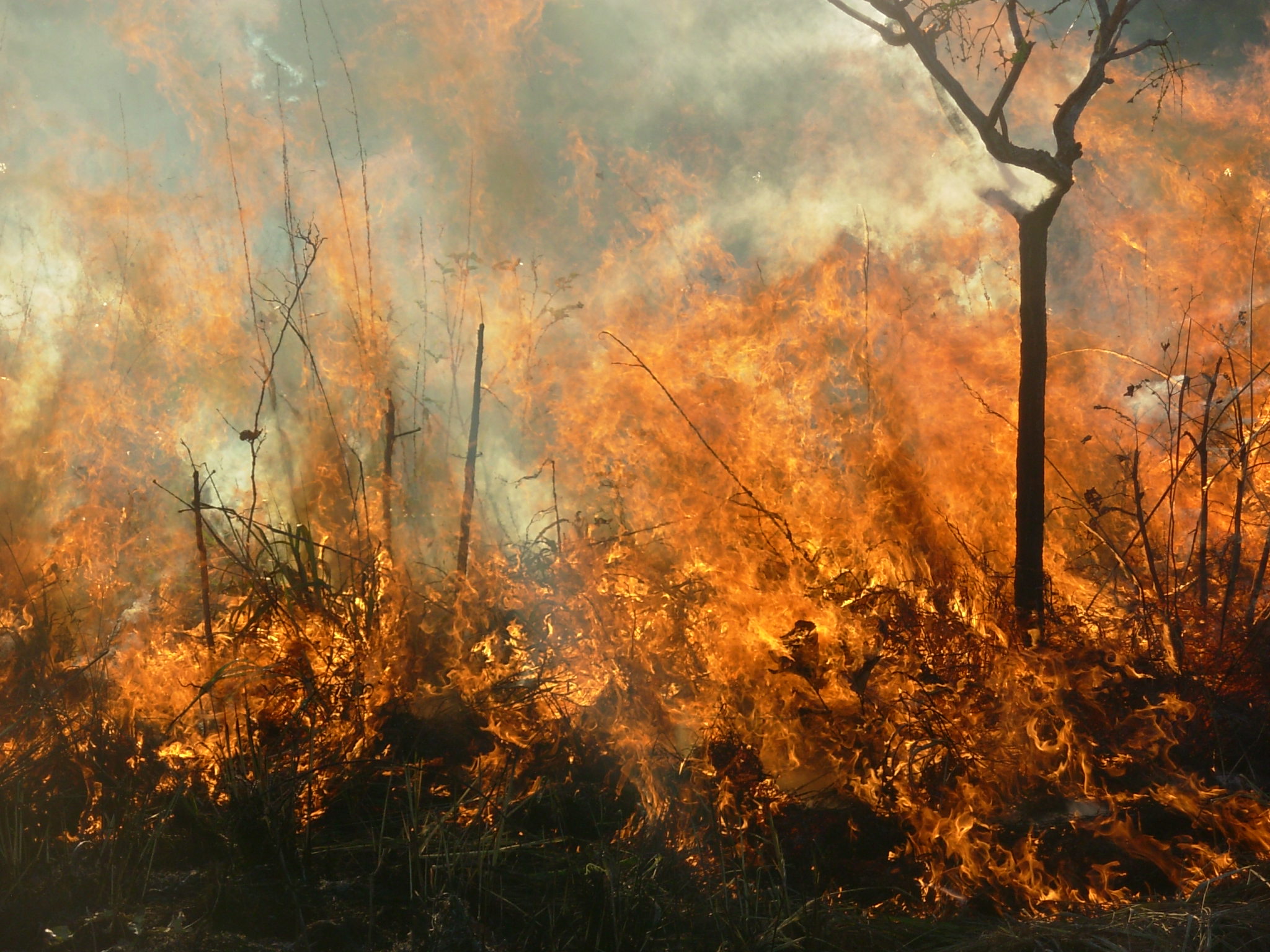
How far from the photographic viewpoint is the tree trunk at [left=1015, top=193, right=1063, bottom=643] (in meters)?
3.85

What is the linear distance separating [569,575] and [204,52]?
4916mm

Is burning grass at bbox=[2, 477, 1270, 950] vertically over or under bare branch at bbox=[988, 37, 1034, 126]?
under

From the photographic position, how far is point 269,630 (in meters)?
3.52

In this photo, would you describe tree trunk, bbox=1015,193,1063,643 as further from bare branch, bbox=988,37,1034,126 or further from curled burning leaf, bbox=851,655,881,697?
curled burning leaf, bbox=851,655,881,697

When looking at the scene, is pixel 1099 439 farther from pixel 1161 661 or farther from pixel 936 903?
pixel 936 903

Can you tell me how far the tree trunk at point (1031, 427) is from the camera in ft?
12.6

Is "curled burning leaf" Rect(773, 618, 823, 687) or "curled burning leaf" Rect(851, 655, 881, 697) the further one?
"curled burning leaf" Rect(773, 618, 823, 687)

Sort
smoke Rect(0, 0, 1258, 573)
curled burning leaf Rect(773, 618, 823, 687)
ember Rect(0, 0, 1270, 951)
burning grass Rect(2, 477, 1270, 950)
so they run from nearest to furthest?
burning grass Rect(2, 477, 1270, 950), ember Rect(0, 0, 1270, 951), curled burning leaf Rect(773, 618, 823, 687), smoke Rect(0, 0, 1258, 573)

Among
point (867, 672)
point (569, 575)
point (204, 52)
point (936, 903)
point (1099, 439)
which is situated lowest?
point (936, 903)

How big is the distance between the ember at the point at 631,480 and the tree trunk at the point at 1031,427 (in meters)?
0.03

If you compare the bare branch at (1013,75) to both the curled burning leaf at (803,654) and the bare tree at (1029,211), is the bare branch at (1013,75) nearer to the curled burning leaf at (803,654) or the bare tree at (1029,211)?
the bare tree at (1029,211)

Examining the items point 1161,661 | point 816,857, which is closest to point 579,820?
point 816,857

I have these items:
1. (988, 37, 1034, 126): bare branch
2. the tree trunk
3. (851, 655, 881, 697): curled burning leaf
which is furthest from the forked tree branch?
(851, 655, 881, 697): curled burning leaf

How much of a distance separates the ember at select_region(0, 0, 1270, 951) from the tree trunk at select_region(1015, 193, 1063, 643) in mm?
26
